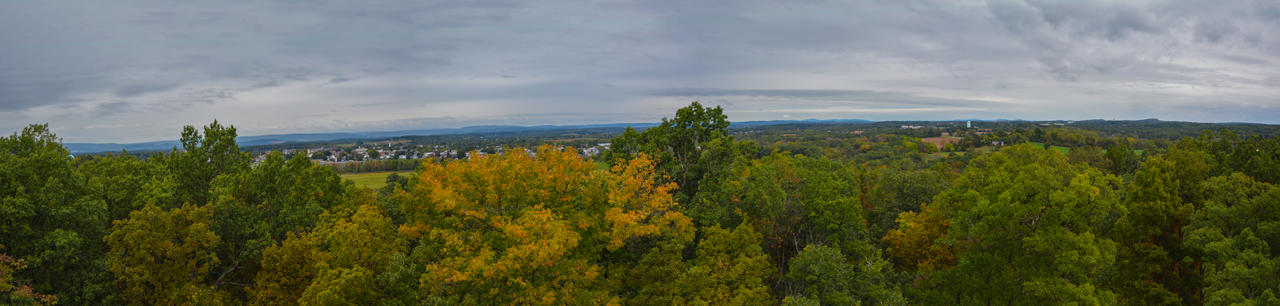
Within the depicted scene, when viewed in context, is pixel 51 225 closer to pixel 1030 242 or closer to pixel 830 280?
pixel 830 280

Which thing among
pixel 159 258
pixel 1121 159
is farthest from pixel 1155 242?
pixel 159 258

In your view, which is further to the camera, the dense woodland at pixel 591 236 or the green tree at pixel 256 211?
the green tree at pixel 256 211

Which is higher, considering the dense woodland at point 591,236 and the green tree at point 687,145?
the green tree at point 687,145

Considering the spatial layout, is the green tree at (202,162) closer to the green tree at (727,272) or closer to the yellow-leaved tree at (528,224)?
the yellow-leaved tree at (528,224)

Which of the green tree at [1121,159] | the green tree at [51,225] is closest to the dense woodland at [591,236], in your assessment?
the green tree at [51,225]

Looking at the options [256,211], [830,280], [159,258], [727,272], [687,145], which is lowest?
[830,280]

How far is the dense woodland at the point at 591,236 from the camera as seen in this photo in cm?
1927

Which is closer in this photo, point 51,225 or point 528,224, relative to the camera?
point 528,224

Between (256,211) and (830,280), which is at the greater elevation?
(256,211)

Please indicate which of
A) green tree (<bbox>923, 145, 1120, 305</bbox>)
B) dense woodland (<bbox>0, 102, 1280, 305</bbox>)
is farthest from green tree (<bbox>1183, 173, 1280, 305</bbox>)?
green tree (<bbox>923, 145, 1120, 305</bbox>)

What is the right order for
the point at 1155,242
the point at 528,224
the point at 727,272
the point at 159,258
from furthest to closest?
the point at 1155,242 < the point at 159,258 < the point at 727,272 < the point at 528,224

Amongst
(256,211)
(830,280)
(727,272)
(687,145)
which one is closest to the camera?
(727,272)

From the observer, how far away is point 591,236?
2230 centimetres

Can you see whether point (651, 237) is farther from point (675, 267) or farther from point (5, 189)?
point (5, 189)
